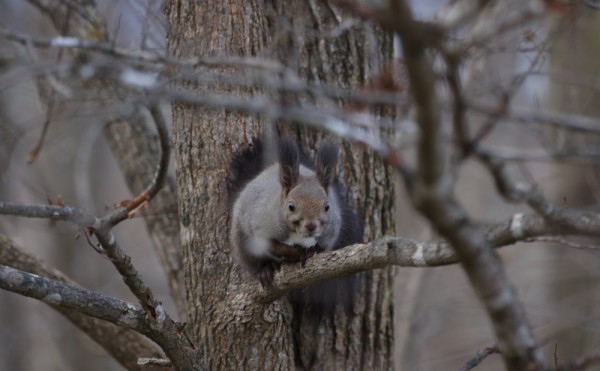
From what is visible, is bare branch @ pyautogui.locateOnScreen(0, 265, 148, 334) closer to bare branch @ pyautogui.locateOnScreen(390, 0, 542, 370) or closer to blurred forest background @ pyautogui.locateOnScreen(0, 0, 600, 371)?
blurred forest background @ pyautogui.locateOnScreen(0, 0, 600, 371)

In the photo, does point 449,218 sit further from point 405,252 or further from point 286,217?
point 286,217

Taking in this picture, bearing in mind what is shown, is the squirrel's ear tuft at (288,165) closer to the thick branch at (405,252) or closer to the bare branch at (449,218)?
the thick branch at (405,252)

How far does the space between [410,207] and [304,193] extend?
1.96ft

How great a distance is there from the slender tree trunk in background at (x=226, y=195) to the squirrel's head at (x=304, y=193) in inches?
8.7

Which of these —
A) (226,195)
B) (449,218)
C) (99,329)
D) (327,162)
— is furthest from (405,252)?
(99,329)

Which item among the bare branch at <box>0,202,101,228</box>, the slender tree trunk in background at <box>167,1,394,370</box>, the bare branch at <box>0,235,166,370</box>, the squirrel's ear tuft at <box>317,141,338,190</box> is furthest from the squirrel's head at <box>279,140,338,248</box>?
the bare branch at <box>0,202,101,228</box>

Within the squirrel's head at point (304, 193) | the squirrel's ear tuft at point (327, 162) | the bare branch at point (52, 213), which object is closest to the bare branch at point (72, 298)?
the bare branch at point (52, 213)

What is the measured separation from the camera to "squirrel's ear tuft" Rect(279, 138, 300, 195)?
10.8ft

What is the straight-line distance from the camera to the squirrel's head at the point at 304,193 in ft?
10.7

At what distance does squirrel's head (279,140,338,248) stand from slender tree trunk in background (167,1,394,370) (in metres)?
0.22

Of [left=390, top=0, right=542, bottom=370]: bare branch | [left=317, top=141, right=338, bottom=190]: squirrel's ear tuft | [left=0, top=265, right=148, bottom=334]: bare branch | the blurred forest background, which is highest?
the blurred forest background

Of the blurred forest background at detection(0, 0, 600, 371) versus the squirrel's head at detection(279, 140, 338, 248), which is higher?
the blurred forest background at detection(0, 0, 600, 371)

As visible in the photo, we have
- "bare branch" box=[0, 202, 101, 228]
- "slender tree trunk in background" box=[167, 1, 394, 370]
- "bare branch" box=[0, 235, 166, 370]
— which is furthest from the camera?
"bare branch" box=[0, 235, 166, 370]

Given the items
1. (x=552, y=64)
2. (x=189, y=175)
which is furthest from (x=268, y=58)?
(x=552, y=64)
